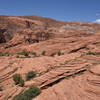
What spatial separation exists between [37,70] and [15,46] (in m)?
16.8

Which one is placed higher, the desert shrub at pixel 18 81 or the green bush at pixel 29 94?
the green bush at pixel 29 94

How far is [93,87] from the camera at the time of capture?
11.3m

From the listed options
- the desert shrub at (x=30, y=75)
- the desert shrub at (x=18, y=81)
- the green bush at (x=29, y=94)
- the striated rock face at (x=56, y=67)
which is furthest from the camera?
the desert shrub at (x=30, y=75)

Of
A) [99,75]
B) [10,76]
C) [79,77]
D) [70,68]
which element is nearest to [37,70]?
[10,76]

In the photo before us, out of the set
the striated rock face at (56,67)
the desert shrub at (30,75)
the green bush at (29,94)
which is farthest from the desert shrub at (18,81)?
the green bush at (29,94)

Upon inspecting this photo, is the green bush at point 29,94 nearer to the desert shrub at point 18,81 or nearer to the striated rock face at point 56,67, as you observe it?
the striated rock face at point 56,67

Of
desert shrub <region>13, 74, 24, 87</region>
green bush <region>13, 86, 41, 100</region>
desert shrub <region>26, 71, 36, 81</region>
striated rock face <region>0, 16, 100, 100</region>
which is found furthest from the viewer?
desert shrub <region>26, 71, 36, 81</region>

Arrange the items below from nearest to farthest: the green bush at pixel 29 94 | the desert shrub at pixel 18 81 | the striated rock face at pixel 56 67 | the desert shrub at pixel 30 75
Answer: the striated rock face at pixel 56 67 → the green bush at pixel 29 94 → the desert shrub at pixel 18 81 → the desert shrub at pixel 30 75

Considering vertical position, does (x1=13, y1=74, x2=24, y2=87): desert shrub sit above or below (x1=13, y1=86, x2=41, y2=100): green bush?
below

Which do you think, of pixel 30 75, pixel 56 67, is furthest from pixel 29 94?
pixel 56 67

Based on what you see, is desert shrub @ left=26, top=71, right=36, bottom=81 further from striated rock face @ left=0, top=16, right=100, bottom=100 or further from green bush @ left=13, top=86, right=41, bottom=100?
green bush @ left=13, top=86, right=41, bottom=100

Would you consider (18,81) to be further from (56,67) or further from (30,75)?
(56,67)

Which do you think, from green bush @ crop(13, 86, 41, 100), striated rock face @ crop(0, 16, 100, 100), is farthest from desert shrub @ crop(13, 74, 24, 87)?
green bush @ crop(13, 86, 41, 100)

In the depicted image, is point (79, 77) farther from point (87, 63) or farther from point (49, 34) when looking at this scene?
point (49, 34)
